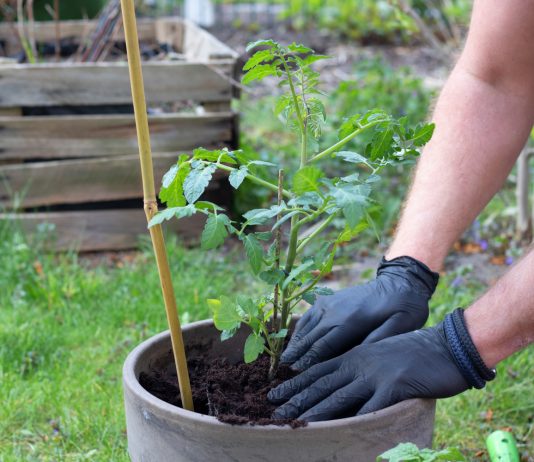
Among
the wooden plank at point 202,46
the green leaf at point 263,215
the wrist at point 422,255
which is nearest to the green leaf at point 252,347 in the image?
the green leaf at point 263,215

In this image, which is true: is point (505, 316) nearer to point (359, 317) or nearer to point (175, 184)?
point (359, 317)

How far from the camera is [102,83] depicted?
3.23 metres

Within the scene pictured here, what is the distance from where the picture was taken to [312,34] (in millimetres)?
8438

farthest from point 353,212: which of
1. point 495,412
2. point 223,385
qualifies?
point 495,412

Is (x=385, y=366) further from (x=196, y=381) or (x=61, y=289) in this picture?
(x=61, y=289)

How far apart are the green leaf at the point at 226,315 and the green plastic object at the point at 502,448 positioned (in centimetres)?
76

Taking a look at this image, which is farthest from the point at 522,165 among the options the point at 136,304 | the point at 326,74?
the point at 326,74

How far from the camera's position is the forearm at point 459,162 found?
71.0 inches

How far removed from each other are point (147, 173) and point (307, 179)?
0.80 feet

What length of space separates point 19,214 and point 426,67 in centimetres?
476

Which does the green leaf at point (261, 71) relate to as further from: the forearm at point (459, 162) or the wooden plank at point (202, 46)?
the wooden plank at point (202, 46)

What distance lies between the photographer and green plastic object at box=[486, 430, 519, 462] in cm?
169

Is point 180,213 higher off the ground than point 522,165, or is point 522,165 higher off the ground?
point 180,213

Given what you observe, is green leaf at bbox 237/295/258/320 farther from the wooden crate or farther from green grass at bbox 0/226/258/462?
the wooden crate
